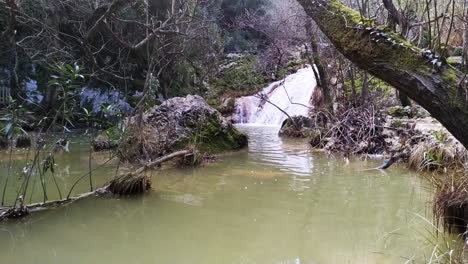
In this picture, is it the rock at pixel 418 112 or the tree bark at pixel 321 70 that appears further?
the tree bark at pixel 321 70

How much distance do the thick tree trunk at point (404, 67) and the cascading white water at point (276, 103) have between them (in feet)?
41.7

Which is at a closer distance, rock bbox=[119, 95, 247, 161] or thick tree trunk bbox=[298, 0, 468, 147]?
thick tree trunk bbox=[298, 0, 468, 147]

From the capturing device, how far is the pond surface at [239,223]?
3.31m

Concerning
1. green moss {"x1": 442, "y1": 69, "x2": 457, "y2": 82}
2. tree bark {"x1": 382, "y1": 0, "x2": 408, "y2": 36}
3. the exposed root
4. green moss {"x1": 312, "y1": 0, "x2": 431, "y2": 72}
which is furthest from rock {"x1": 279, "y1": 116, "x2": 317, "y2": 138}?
green moss {"x1": 442, "y1": 69, "x2": 457, "y2": 82}

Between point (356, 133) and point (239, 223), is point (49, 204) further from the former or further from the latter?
point (356, 133)

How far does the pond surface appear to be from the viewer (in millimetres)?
3311

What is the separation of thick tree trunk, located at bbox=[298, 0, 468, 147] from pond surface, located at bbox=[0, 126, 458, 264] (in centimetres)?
134

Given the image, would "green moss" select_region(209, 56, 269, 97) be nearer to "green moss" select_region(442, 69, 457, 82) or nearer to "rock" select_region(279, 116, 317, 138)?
"rock" select_region(279, 116, 317, 138)

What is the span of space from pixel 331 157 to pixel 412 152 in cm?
177

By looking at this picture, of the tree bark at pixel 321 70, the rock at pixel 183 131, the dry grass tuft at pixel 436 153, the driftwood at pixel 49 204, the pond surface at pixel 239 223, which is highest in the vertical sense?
the tree bark at pixel 321 70

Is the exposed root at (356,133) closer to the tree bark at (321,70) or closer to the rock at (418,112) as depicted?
the rock at (418,112)

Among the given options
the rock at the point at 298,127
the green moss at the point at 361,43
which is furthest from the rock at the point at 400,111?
the green moss at the point at 361,43

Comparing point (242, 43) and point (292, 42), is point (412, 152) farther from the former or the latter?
point (242, 43)

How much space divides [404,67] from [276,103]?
48.3ft
